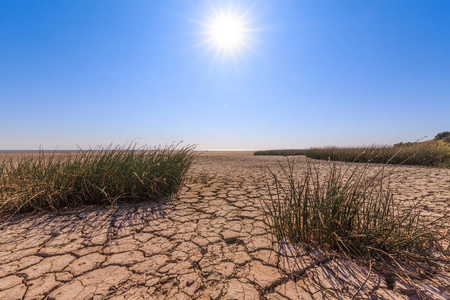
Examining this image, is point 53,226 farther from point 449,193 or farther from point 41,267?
point 449,193

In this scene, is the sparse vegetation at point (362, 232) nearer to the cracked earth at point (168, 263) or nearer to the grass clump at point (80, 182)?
the cracked earth at point (168, 263)

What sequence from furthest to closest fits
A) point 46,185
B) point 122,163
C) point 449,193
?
point 449,193 → point 122,163 → point 46,185

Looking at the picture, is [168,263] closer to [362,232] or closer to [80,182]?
[362,232]

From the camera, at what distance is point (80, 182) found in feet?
8.75

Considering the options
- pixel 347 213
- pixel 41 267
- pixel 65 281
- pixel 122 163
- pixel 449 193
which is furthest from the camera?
pixel 449 193

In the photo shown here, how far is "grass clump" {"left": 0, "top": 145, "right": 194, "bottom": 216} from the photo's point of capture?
2.43m

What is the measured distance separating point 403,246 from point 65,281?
8.14 feet

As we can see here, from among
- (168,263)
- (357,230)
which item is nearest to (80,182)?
(168,263)

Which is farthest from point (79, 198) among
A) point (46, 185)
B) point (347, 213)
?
point (347, 213)

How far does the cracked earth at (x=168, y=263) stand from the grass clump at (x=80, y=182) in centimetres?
26

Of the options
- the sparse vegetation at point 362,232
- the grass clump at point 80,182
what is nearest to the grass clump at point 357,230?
the sparse vegetation at point 362,232

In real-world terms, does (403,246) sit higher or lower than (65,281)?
higher

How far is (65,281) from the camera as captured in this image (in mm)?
1264

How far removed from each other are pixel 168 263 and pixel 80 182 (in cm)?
207
